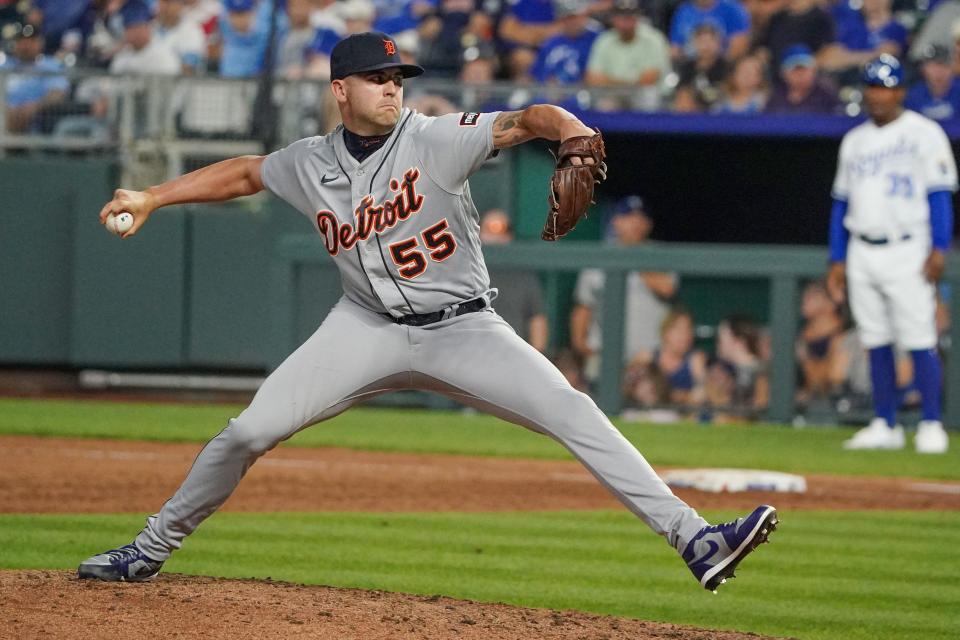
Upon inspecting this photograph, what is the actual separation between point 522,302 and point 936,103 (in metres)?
3.43

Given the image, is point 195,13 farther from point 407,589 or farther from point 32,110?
point 407,589

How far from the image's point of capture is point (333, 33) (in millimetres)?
13328

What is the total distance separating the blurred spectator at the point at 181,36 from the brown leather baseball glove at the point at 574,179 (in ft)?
32.0

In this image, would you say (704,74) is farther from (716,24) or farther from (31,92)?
(31,92)

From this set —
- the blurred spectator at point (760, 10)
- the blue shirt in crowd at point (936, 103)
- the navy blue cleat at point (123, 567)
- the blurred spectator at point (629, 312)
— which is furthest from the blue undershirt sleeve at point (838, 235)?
the navy blue cleat at point (123, 567)

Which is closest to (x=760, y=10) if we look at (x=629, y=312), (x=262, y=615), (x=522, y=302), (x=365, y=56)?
(x=629, y=312)

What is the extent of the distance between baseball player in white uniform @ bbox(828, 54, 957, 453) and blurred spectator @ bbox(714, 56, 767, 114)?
2.38 metres

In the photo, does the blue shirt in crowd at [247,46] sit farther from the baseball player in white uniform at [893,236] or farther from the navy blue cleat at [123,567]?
the navy blue cleat at [123,567]

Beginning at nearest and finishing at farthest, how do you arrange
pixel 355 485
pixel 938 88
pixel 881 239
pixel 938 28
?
pixel 355 485, pixel 881 239, pixel 938 88, pixel 938 28

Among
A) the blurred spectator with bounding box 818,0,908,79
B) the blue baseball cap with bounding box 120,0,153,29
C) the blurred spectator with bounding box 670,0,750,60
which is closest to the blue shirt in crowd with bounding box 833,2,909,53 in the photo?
the blurred spectator with bounding box 818,0,908,79

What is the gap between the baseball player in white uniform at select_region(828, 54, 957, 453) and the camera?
9.30 metres

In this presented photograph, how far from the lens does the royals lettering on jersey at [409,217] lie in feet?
14.6

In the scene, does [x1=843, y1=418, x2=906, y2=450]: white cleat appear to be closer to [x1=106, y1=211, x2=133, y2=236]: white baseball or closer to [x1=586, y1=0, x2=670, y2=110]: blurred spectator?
[x1=586, y1=0, x2=670, y2=110]: blurred spectator

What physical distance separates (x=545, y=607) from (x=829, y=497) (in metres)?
3.32
